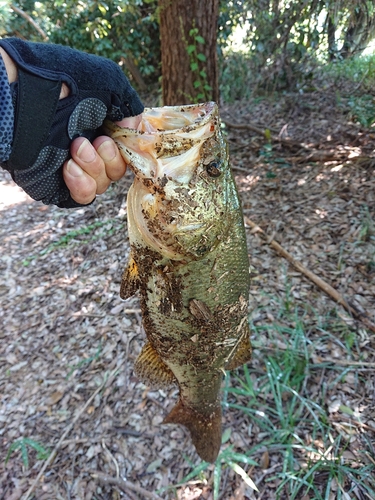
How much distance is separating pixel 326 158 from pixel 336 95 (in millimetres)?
2646

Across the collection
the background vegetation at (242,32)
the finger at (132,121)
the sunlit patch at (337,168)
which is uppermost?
the background vegetation at (242,32)

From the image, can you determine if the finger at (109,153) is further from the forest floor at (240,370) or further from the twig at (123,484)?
the twig at (123,484)

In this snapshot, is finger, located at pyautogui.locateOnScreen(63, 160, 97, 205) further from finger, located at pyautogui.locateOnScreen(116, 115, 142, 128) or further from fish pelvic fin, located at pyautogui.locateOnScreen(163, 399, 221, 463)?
fish pelvic fin, located at pyautogui.locateOnScreen(163, 399, 221, 463)

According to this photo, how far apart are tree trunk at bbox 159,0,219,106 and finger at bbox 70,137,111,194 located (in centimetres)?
337

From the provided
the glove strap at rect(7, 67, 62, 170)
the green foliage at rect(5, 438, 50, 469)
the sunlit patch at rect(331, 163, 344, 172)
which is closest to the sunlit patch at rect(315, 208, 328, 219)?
the sunlit patch at rect(331, 163, 344, 172)

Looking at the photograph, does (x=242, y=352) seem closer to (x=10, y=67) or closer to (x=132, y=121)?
(x=132, y=121)

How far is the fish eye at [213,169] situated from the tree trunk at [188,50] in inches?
131

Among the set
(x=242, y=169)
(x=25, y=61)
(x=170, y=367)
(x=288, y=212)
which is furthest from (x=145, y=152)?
(x=242, y=169)

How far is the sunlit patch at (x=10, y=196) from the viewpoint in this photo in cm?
707

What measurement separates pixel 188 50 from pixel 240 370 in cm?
350

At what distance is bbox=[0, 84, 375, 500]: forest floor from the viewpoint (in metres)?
2.77

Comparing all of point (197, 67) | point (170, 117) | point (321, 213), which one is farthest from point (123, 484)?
point (197, 67)

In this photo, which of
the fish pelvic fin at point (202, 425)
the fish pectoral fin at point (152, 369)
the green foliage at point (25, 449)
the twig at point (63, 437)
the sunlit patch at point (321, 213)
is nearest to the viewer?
the fish pectoral fin at point (152, 369)

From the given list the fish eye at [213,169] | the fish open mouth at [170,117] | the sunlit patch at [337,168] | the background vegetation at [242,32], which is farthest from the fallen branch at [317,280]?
the background vegetation at [242,32]
